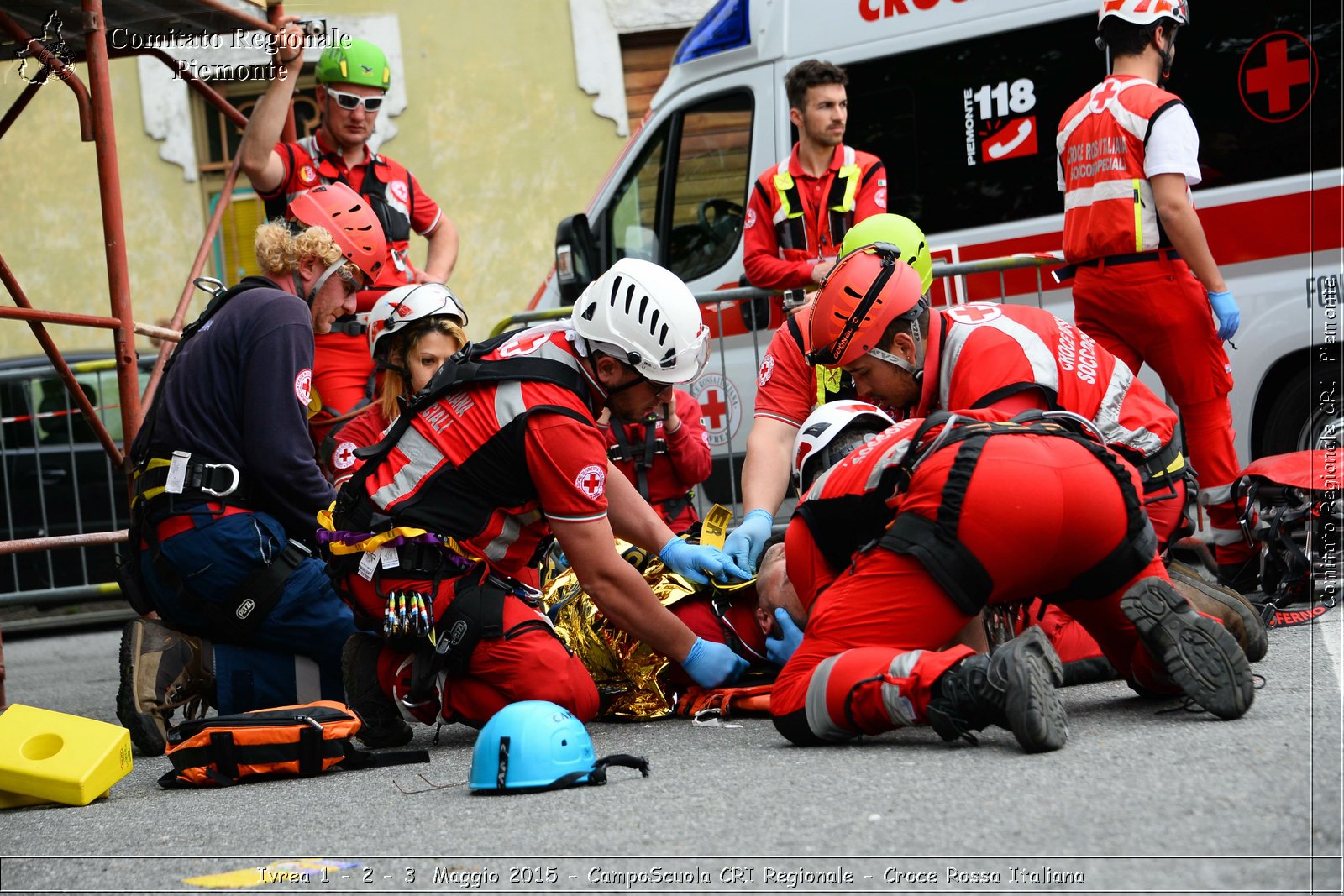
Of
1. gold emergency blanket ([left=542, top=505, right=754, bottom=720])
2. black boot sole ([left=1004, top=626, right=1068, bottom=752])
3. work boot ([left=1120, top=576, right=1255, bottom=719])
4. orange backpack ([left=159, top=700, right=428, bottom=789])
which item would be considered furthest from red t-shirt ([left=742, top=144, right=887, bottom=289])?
black boot sole ([left=1004, top=626, right=1068, bottom=752])

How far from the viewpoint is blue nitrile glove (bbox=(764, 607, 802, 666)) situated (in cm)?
479

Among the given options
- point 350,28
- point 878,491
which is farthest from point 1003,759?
point 350,28

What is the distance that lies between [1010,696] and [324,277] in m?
3.17

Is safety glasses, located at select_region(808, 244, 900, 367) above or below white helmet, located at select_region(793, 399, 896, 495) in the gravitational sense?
above

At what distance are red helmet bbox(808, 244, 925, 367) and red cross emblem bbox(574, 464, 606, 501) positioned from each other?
72 centimetres

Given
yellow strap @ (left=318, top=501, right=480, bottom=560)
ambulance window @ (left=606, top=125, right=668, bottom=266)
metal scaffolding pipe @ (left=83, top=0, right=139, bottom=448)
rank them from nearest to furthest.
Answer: yellow strap @ (left=318, top=501, right=480, bottom=560), metal scaffolding pipe @ (left=83, top=0, right=139, bottom=448), ambulance window @ (left=606, top=125, right=668, bottom=266)

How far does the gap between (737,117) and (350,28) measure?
24.2 ft

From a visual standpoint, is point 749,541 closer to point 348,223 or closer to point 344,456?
point 344,456

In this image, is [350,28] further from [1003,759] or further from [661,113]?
[1003,759]

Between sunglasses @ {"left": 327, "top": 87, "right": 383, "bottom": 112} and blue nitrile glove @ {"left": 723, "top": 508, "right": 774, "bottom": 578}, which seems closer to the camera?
blue nitrile glove @ {"left": 723, "top": 508, "right": 774, "bottom": 578}

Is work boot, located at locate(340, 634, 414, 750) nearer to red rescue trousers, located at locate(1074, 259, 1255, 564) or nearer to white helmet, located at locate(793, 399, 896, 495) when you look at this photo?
white helmet, located at locate(793, 399, 896, 495)

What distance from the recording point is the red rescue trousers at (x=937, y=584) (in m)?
3.62

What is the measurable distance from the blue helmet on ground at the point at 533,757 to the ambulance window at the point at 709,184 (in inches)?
172

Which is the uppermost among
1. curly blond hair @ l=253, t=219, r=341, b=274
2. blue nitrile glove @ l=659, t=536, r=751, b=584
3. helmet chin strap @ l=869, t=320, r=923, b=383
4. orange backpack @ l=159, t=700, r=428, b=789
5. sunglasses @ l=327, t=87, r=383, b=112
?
sunglasses @ l=327, t=87, r=383, b=112
